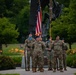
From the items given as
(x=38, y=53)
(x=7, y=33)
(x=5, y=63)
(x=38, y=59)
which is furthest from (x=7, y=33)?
(x=38, y=53)

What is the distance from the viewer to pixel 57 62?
21297mm

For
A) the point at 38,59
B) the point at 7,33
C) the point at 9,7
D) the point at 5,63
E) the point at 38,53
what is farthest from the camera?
the point at 9,7

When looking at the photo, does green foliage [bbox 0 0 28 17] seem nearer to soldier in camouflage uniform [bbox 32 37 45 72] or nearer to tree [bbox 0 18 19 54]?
tree [bbox 0 18 19 54]

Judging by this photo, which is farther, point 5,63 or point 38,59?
point 5,63

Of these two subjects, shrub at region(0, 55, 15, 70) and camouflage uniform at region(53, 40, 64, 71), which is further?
shrub at region(0, 55, 15, 70)

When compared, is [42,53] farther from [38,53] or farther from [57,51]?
[57,51]

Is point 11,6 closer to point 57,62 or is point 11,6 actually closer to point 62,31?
point 62,31

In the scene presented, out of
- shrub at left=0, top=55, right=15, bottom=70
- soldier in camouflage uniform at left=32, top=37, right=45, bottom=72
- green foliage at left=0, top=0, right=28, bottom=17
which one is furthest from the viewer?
green foliage at left=0, top=0, right=28, bottom=17

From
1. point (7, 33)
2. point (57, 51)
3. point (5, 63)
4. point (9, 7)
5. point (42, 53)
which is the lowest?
point (5, 63)

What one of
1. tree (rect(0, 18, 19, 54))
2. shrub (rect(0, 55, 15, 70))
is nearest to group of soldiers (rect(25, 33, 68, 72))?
shrub (rect(0, 55, 15, 70))

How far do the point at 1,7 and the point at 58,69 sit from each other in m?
44.9

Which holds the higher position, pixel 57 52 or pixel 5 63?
pixel 57 52

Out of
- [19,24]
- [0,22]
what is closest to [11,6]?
[19,24]

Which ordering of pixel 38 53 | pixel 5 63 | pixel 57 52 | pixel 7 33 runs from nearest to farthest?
pixel 38 53, pixel 57 52, pixel 5 63, pixel 7 33
